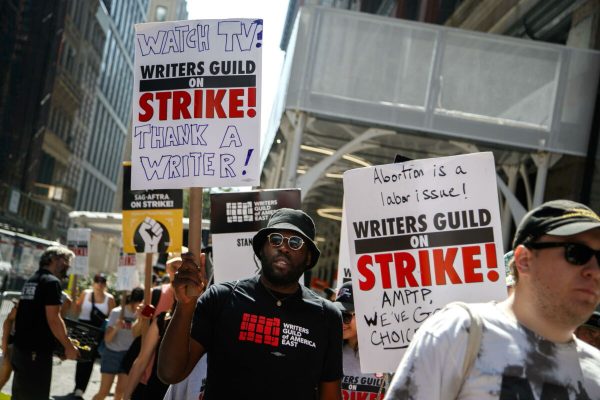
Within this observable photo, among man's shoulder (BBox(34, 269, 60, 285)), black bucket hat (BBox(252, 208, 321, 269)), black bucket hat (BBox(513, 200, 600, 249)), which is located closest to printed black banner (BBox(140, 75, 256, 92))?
black bucket hat (BBox(252, 208, 321, 269))

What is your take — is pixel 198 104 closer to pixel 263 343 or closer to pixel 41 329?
pixel 263 343

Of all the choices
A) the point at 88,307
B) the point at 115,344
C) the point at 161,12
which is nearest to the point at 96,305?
the point at 88,307

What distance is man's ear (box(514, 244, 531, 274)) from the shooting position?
2676mm

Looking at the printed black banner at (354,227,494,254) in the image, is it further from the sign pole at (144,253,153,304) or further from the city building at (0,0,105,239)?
the city building at (0,0,105,239)

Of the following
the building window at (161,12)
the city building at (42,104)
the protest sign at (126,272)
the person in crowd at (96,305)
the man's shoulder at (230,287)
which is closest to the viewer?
the man's shoulder at (230,287)

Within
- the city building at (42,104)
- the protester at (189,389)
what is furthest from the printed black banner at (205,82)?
the city building at (42,104)

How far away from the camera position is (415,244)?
4.54 m

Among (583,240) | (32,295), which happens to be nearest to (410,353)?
(583,240)

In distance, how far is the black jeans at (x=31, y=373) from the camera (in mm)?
7566

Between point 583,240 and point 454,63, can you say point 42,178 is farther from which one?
point 583,240

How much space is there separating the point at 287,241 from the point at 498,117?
28.9 feet

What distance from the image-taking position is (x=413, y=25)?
1261 cm

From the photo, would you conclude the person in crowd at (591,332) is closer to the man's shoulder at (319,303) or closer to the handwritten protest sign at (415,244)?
the handwritten protest sign at (415,244)

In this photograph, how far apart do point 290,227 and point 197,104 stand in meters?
1.26
